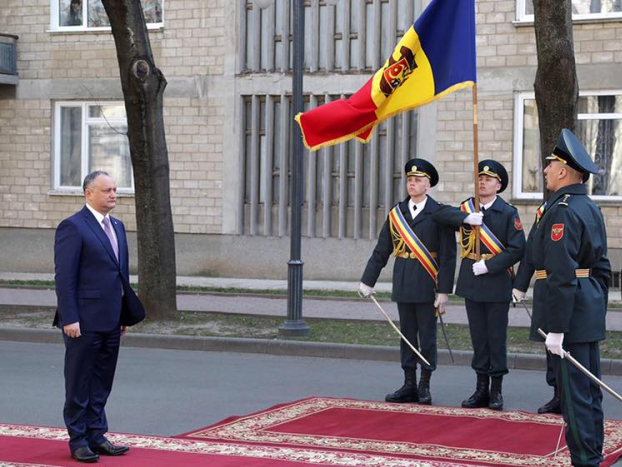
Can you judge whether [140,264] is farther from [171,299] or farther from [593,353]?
[593,353]

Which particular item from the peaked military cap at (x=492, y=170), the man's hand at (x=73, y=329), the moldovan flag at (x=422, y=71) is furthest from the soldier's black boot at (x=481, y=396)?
the man's hand at (x=73, y=329)

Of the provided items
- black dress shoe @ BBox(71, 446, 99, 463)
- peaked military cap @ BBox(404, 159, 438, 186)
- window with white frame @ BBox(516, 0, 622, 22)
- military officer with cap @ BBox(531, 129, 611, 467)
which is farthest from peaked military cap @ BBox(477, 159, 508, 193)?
window with white frame @ BBox(516, 0, 622, 22)

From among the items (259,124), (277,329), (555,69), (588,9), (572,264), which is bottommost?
(277,329)

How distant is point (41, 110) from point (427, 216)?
1724cm

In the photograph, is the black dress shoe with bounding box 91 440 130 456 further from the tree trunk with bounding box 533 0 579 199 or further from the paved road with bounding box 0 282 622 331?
the paved road with bounding box 0 282 622 331

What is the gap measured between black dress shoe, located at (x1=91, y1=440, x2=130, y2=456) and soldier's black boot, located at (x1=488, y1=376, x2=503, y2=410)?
132 inches

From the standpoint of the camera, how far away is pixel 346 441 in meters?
8.93

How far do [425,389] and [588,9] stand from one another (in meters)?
13.3

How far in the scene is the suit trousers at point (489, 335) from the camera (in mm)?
10453

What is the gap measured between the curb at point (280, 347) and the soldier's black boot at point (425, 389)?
9.05 feet

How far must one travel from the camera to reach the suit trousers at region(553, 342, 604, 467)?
7500 millimetres

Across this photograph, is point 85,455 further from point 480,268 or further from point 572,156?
point 480,268

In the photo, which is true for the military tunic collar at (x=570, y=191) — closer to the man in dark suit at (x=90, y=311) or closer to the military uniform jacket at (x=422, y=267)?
the man in dark suit at (x=90, y=311)

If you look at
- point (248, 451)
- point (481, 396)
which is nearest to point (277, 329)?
point (481, 396)
